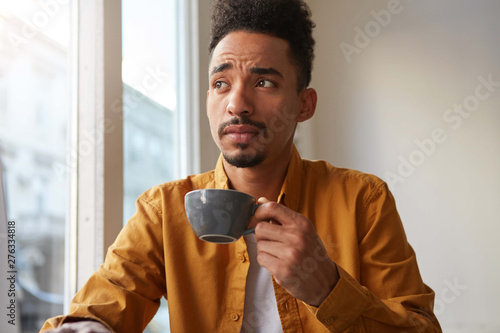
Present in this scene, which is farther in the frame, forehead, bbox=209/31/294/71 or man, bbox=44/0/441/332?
forehead, bbox=209/31/294/71

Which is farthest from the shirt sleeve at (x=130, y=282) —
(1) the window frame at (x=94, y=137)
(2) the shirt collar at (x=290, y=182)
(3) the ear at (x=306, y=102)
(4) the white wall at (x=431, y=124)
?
(4) the white wall at (x=431, y=124)

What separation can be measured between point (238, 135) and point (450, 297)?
6.78 feet

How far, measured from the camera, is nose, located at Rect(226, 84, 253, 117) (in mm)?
1216

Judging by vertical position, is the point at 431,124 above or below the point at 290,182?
above

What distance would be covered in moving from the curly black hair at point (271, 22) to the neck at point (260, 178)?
0.83ft

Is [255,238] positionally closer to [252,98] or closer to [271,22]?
[252,98]

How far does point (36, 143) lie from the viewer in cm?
143

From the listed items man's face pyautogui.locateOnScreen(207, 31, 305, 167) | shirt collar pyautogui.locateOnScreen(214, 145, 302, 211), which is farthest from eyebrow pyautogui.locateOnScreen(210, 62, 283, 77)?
shirt collar pyautogui.locateOnScreen(214, 145, 302, 211)

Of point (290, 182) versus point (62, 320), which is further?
point (290, 182)

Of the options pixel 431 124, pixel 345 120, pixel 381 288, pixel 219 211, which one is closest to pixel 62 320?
pixel 219 211

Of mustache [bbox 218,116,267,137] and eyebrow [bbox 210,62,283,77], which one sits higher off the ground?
eyebrow [bbox 210,62,283,77]

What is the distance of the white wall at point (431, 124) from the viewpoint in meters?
2.70

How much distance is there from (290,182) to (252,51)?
37 centimetres

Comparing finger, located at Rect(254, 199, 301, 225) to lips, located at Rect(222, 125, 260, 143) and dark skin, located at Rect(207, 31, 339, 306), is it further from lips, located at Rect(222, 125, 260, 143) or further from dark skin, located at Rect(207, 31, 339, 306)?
lips, located at Rect(222, 125, 260, 143)
